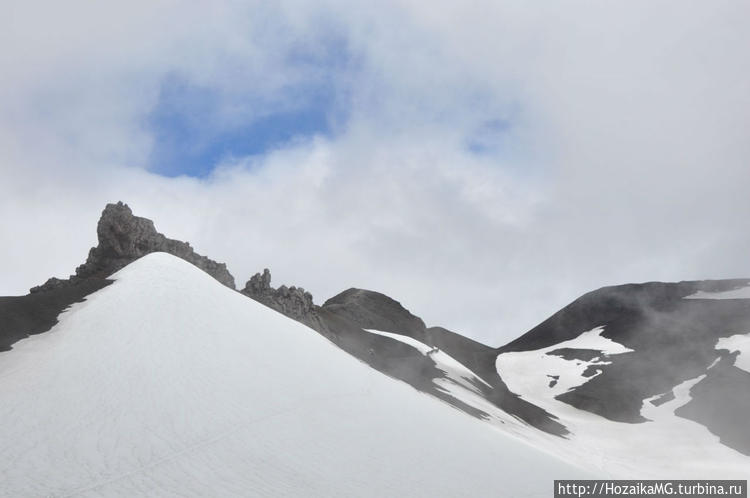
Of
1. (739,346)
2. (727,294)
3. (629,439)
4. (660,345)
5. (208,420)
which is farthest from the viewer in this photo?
(727,294)

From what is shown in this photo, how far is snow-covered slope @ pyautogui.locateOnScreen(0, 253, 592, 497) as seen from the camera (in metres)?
10.2

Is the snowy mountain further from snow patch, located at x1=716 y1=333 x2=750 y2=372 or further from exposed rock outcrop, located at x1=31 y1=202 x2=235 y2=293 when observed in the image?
snow patch, located at x1=716 y1=333 x2=750 y2=372

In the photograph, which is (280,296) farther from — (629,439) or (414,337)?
(414,337)

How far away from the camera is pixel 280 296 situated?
5281cm

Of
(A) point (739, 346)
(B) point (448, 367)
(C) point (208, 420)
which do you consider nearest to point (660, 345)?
(A) point (739, 346)

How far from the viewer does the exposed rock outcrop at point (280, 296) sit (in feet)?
166

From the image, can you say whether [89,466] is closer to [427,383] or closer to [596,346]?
[427,383]

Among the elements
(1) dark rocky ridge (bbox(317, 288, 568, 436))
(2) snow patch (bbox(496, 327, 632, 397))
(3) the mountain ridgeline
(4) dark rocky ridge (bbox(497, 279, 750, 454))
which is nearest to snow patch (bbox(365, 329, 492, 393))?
(3) the mountain ridgeline

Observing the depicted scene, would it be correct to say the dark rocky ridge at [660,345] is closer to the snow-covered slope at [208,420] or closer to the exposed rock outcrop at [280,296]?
the exposed rock outcrop at [280,296]

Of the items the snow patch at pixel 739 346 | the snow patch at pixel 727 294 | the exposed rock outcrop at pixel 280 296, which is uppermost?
the snow patch at pixel 727 294

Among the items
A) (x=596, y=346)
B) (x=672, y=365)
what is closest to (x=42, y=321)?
(x=672, y=365)

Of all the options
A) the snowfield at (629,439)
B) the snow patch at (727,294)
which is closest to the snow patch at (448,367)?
the snowfield at (629,439)

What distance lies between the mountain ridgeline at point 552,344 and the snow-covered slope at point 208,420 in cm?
404

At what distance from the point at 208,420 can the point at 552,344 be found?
117m
